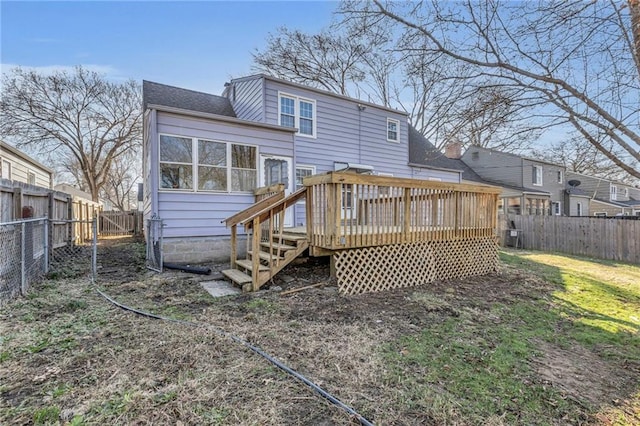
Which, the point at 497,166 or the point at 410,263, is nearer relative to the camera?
the point at 410,263

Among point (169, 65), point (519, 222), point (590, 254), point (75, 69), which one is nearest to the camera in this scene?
point (169, 65)

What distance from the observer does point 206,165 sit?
7363mm

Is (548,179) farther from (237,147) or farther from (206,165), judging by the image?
(206,165)

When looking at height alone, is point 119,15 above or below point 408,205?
above

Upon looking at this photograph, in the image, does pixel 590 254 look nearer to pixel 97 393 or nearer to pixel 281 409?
pixel 281 409

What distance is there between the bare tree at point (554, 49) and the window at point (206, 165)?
4.17m

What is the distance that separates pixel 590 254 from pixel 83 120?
1095 inches

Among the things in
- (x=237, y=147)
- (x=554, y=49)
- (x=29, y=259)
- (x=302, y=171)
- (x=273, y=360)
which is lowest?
(x=273, y=360)

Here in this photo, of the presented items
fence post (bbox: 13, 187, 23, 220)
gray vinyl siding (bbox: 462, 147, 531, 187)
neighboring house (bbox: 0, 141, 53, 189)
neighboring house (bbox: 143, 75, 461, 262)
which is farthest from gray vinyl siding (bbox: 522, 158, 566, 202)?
neighboring house (bbox: 0, 141, 53, 189)

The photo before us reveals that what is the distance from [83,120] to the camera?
781 inches

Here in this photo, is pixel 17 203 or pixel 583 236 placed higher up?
pixel 17 203

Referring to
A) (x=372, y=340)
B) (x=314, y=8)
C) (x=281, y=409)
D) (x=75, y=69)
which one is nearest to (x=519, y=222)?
(x=314, y=8)

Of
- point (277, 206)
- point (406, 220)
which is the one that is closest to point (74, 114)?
point (277, 206)

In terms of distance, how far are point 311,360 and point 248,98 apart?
8880 millimetres
